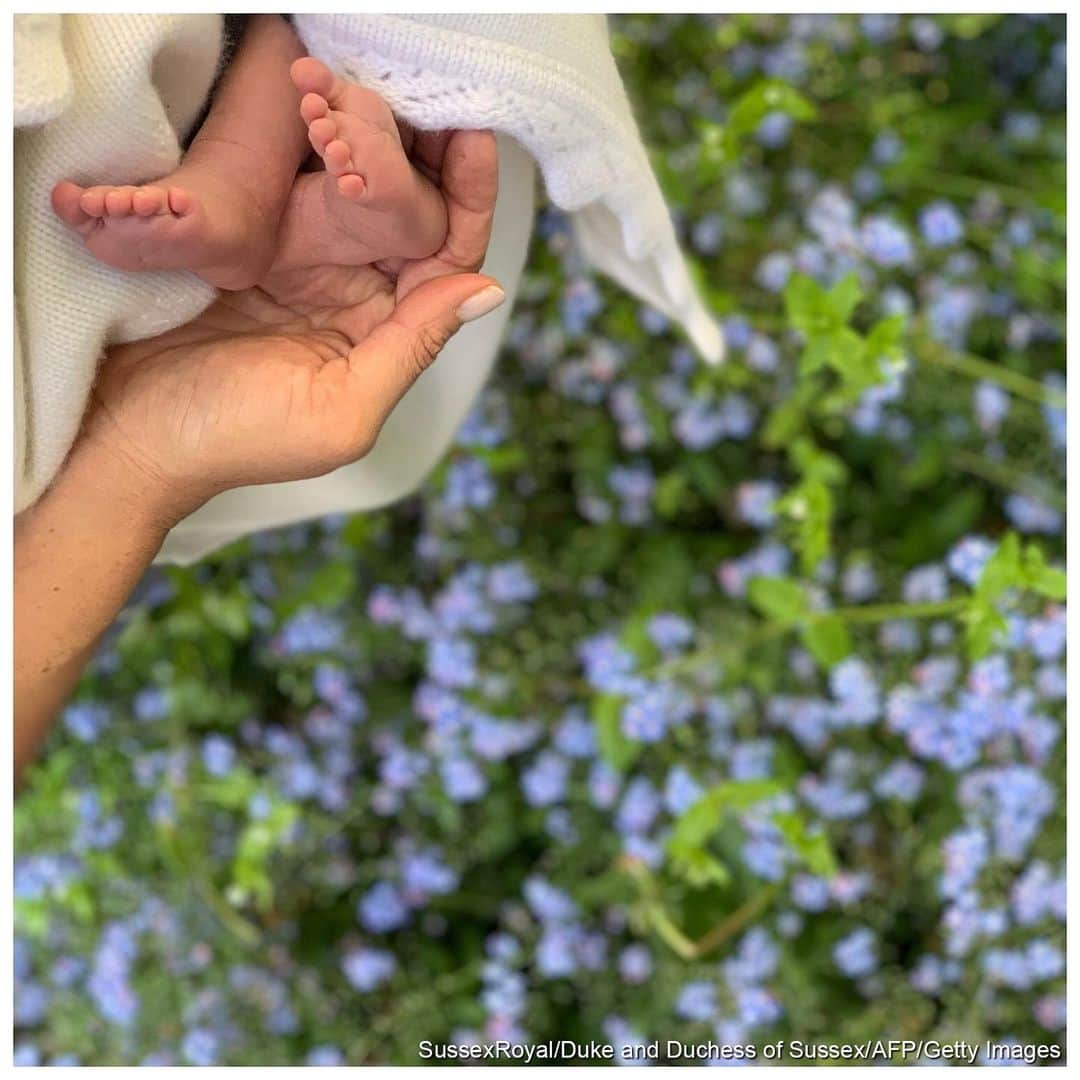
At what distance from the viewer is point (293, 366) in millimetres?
586

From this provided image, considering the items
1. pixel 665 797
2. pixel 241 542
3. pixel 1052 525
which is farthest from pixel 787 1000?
pixel 241 542

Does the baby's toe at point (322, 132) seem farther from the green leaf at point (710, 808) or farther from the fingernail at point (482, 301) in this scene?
the green leaf at point (710, 808)

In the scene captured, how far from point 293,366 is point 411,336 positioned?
0.21ft

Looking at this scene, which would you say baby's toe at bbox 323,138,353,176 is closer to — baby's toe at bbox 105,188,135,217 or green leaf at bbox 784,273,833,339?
baby's toe at bbox 105,188,135,217

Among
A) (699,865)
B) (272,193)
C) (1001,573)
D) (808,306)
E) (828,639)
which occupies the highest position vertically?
(272,193)

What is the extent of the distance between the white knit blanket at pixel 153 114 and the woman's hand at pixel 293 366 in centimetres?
2

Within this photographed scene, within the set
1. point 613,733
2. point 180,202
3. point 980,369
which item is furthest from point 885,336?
point 180,202

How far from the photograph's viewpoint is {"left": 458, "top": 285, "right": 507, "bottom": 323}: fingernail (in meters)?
0.58

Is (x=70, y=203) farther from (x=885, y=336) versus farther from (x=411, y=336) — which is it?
(x=885, y=336)

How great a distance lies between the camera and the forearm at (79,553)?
0.63 metres

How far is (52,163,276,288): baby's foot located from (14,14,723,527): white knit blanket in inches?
0.8

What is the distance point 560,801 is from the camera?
116cm

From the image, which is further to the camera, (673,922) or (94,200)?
(673,922)

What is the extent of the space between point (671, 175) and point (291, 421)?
585 millimetres
